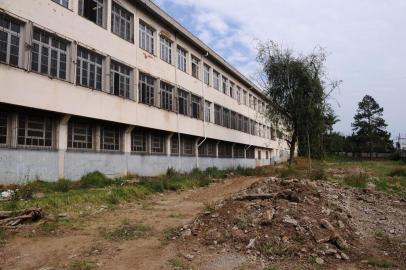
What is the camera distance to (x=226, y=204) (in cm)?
1055

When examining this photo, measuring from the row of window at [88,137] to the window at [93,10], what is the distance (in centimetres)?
499

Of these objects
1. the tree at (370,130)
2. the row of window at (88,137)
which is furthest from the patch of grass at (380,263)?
the tree at (370,130)

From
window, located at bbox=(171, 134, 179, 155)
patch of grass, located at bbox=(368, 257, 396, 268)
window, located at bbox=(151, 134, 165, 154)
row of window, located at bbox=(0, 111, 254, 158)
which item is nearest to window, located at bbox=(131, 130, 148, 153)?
row of window, located at bbox=(0, 111, 254, 158)

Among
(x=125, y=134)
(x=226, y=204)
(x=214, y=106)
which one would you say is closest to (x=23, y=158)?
(x=125, y=134)

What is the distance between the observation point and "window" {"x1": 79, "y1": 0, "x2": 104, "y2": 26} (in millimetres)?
18308

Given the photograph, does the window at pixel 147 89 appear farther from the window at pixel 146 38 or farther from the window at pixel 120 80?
the window at pixel 146 38

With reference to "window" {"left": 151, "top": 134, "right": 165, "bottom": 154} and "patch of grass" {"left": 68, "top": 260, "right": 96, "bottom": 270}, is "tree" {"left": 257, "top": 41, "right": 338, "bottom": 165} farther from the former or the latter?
"patch of grass" {"left": 68, "top": 260, "right": 96, "bottom": 270}

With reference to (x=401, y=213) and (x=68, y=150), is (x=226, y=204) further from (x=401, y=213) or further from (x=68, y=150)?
(x=68, y=150)

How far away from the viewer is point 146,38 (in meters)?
24.2

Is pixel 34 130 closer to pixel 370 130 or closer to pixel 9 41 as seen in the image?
pixel 9 41

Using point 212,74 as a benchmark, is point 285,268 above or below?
below

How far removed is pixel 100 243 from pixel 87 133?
10724 mm

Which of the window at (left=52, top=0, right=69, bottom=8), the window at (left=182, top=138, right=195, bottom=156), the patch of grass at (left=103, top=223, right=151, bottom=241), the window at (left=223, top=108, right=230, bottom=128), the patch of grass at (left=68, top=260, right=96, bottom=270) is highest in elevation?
the window at (left=52, top=0, right=69, bottom=8)

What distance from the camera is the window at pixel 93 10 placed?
1831 cm
